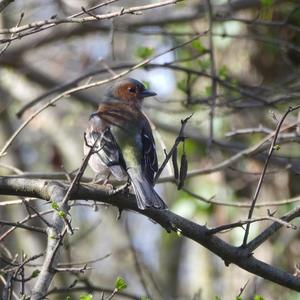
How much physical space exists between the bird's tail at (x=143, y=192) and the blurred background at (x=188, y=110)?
0.75 metres

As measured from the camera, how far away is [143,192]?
4.82m

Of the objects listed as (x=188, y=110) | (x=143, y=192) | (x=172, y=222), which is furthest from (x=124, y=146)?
(x=188, y=110)

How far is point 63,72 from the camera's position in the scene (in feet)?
43.3

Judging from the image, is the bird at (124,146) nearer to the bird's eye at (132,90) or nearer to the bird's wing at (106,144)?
the bird's wing at (106,144)

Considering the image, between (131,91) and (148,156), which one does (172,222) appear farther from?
(131,91)

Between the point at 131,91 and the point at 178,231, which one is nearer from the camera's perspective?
the point at 178,231

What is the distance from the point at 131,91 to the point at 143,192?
2381mm

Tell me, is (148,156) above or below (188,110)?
below

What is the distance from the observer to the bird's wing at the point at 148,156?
18.3 feet

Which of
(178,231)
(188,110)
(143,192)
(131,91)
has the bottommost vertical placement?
(178,231)

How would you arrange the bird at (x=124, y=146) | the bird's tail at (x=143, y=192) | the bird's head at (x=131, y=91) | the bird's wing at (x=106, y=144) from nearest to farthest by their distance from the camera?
1. the bird's tail at (x=143, y=192)
2. the bird at (x=124, y=146)
3. the bird's wing at (x=106, y=144)
4. the bird's head at (x=131, y=91)

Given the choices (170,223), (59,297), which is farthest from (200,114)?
(170,223)

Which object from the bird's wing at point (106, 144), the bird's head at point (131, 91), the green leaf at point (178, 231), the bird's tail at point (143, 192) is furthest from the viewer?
the bird's head at point (131, 91)

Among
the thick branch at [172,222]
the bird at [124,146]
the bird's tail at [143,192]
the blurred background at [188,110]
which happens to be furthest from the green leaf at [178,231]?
the blurred background at [188,110]
